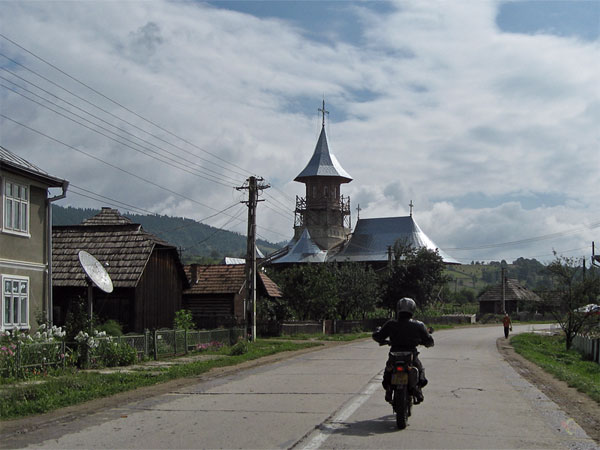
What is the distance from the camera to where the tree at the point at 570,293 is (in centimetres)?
3466

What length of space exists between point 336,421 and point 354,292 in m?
44.7

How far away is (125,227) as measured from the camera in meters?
30.0

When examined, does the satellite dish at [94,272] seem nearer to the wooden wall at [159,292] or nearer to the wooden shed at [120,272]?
the wooden shed at [120,272]

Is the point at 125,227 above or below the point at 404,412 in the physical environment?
above

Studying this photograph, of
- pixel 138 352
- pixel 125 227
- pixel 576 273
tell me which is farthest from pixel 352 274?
pixel 138 352

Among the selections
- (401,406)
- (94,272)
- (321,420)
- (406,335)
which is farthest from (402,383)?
(94,272)

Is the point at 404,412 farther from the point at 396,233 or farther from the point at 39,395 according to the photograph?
the point at 396,233

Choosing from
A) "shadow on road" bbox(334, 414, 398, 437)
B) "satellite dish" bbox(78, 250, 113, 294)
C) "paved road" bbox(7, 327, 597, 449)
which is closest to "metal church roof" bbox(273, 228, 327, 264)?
"satellite dish" bbox(78, 250, 113, 294)

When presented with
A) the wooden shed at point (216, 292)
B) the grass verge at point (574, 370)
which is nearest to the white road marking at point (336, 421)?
the grass verge at point (574, 370)

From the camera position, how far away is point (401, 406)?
9109mm

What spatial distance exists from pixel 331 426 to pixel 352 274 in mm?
45683

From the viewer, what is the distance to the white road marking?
818 centimetres

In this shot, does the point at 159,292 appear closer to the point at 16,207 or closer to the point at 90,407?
the point at 16,207

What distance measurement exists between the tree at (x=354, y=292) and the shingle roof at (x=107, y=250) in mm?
25539
